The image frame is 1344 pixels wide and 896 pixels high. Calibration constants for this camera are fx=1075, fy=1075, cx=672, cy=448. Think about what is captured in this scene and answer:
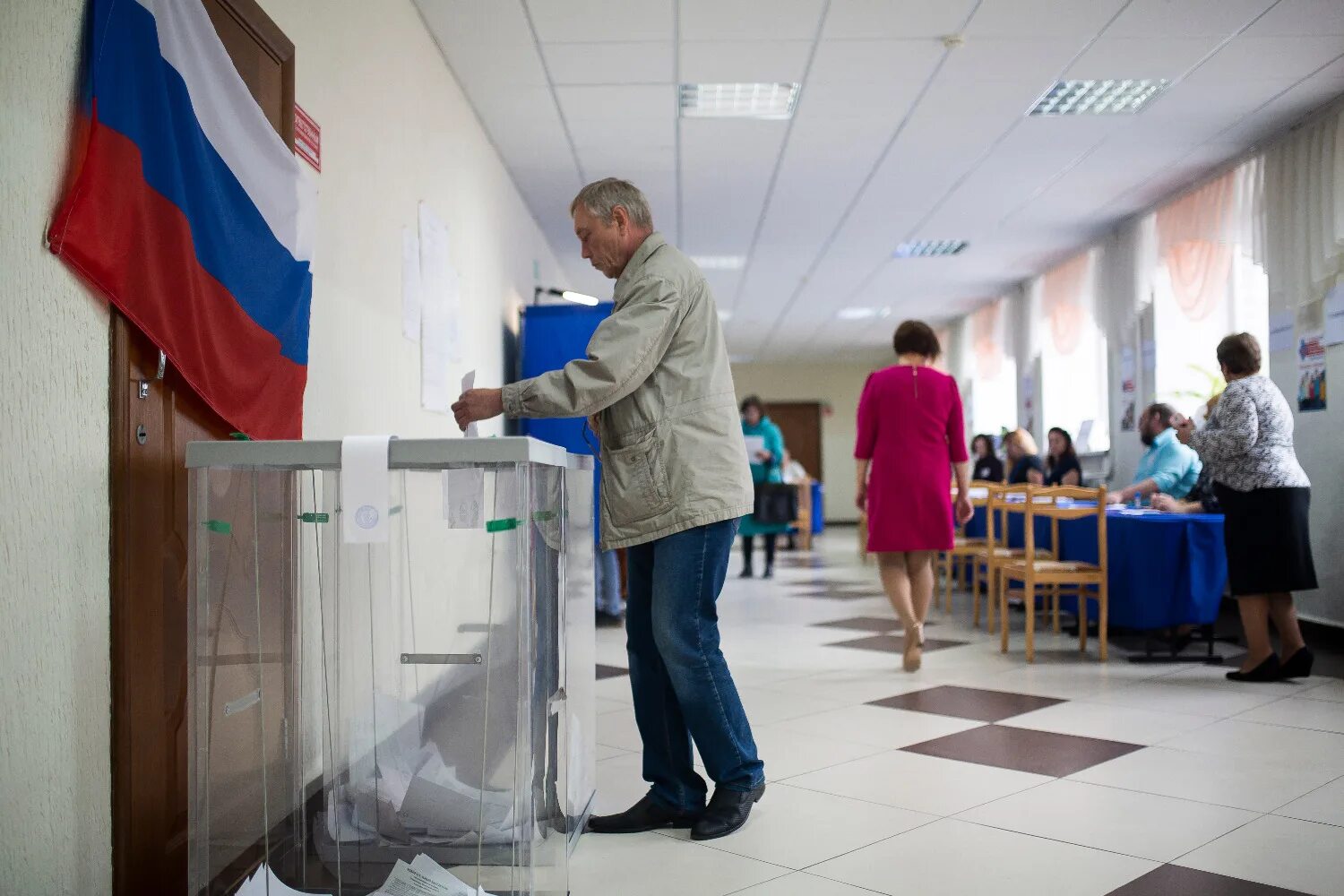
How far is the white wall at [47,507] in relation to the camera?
1466 millimetres

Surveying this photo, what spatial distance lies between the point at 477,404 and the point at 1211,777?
2026 millimetres

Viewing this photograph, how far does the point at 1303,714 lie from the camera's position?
3379 millimetres

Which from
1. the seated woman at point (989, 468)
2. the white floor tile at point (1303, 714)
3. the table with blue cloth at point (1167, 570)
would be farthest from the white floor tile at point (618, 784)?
the seated woman at point (989, 468)

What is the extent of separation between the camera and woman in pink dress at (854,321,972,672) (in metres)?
4.23

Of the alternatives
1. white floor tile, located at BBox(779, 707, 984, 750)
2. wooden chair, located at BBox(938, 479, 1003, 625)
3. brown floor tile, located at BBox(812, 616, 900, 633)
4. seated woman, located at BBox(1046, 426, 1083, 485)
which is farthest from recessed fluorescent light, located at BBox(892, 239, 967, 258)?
white floor tile, located at BBox(779, 707, 984, 750)

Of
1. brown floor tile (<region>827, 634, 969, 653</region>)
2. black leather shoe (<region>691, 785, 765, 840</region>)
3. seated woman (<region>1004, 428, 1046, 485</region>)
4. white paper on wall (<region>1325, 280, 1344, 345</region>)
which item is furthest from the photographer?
seated woman (<region>1004, 428, 1046, 485</region>)

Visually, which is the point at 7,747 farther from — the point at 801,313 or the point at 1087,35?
the point at 801,313

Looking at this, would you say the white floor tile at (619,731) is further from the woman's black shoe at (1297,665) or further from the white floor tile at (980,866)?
the woman's black shoe at (1297,665)

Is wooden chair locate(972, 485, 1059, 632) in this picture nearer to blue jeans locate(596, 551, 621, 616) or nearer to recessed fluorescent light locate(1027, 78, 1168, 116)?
blue jeans locate(596, 551, 621, 616)

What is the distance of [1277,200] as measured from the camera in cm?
603

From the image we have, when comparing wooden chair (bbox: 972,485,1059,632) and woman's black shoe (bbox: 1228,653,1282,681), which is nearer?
woman's black shoe (bbox: 1228,653,1282,681)

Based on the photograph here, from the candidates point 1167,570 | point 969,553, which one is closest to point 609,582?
point 969,553

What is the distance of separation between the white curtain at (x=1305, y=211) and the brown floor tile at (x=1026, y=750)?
12.2ft

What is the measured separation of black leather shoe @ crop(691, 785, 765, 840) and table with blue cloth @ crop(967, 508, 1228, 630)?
2.97 metres
